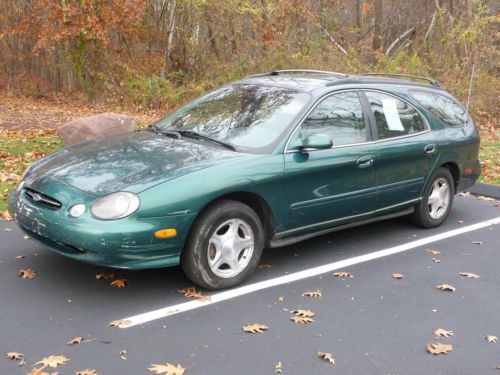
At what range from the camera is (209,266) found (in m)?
4.55

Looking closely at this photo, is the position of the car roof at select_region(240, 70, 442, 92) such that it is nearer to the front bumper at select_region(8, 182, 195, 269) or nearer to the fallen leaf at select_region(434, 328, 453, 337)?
the front bumper at select_region(8, 182, 195, 269)

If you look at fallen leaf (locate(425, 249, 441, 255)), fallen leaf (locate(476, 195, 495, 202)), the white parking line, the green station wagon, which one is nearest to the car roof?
the green station wagon

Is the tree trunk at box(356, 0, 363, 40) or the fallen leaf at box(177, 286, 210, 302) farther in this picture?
the tree trunk at box(356, 0, 363, 40)

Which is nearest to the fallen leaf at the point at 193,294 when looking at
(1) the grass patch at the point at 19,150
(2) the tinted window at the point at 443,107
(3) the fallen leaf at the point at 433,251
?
(3) the fallen leaf at the point at 433,251

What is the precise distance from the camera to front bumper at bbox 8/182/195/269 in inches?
161

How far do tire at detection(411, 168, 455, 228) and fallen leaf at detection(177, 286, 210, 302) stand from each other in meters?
2.92

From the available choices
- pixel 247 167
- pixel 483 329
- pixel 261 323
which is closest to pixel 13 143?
pixel 247 167

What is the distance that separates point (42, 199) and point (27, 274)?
0.78m

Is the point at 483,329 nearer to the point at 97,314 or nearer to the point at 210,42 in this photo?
the point at 97,314

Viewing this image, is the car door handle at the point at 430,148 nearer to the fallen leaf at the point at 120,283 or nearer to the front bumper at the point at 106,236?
the front bumper at the point at 106,236

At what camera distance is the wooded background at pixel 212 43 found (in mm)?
18000

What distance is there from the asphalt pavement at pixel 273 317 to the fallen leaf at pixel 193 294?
0.16 ft

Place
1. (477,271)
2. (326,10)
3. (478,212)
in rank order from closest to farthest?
(477,271)
(478,212)
(326,10)

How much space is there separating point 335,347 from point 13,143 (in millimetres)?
8202
